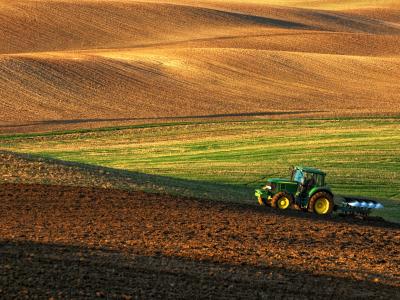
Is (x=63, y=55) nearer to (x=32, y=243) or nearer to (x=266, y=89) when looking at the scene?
(x=266, y=89)

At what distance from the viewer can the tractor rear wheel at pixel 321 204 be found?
2342cm

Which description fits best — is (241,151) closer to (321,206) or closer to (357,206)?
(321,206)

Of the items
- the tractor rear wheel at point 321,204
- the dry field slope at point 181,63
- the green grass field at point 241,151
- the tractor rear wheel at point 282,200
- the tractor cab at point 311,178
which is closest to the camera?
the tractor rear wheel at point 321,204

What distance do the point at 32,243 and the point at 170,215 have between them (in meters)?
5.21

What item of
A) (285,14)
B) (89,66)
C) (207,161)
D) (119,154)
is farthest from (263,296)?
(285,14)

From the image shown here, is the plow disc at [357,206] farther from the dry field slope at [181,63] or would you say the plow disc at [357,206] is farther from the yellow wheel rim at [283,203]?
the dry field slope at [181,63]

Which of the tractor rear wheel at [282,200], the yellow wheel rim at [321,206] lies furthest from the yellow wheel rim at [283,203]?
the yellow wheel rim at [321,206]

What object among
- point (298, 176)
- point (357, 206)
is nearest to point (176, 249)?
point (298, 176)

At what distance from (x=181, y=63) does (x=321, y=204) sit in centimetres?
4237

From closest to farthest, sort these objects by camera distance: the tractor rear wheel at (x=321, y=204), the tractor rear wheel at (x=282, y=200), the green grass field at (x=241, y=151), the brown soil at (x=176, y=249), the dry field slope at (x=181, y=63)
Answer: the brown soil at (x=176, y=249) < the tractor rear wheel at (x=321, y=204) < the tractor rear wheel at (x=282, y=200) < the green grass field at (x=241, y=151) < the dry field slope at (x=181, y=63)

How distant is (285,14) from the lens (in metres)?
99.0

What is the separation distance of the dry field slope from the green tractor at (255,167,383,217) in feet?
77.1

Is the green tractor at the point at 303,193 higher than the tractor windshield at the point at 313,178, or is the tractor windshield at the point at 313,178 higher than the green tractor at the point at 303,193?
the tractor windshield at the point at 313,178

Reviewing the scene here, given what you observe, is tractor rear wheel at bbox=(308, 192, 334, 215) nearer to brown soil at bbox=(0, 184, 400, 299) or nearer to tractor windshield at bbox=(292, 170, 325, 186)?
tractor windshield at bbox=(292, 170, 325, 186)
